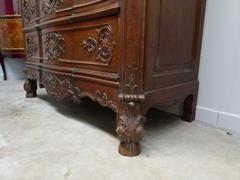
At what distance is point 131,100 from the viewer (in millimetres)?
777

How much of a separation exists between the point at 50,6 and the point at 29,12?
0.46m

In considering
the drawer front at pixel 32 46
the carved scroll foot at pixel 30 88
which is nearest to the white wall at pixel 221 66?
the drawer front at pixel 32 46

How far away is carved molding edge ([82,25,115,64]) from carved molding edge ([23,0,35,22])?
780 mm

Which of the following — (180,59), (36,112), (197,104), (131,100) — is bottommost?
(36,112)

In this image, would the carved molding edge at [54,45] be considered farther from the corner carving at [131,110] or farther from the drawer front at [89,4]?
the corner carving at [131,110]

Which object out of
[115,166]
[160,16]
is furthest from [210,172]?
[160,16]

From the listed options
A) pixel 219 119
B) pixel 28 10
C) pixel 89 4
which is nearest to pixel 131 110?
Result: pixel 89 4

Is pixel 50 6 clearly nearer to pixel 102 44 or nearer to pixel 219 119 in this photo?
pixel 102 44

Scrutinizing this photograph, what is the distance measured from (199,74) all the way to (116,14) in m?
0.62

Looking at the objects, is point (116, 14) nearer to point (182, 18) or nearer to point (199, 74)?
point (182, 18)

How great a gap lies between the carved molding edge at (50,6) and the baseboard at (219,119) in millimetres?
931

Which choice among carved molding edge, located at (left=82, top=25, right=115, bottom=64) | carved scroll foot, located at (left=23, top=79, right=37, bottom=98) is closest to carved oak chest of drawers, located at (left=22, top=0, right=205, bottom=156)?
carved molding edge, located at (left=82, top=25, right=115, bottom=64)

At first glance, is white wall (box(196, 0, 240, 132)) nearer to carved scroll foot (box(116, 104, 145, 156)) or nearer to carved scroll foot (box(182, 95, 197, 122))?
carved scroll foot (box(182, 95, 197, 122))

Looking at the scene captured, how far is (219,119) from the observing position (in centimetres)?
112
